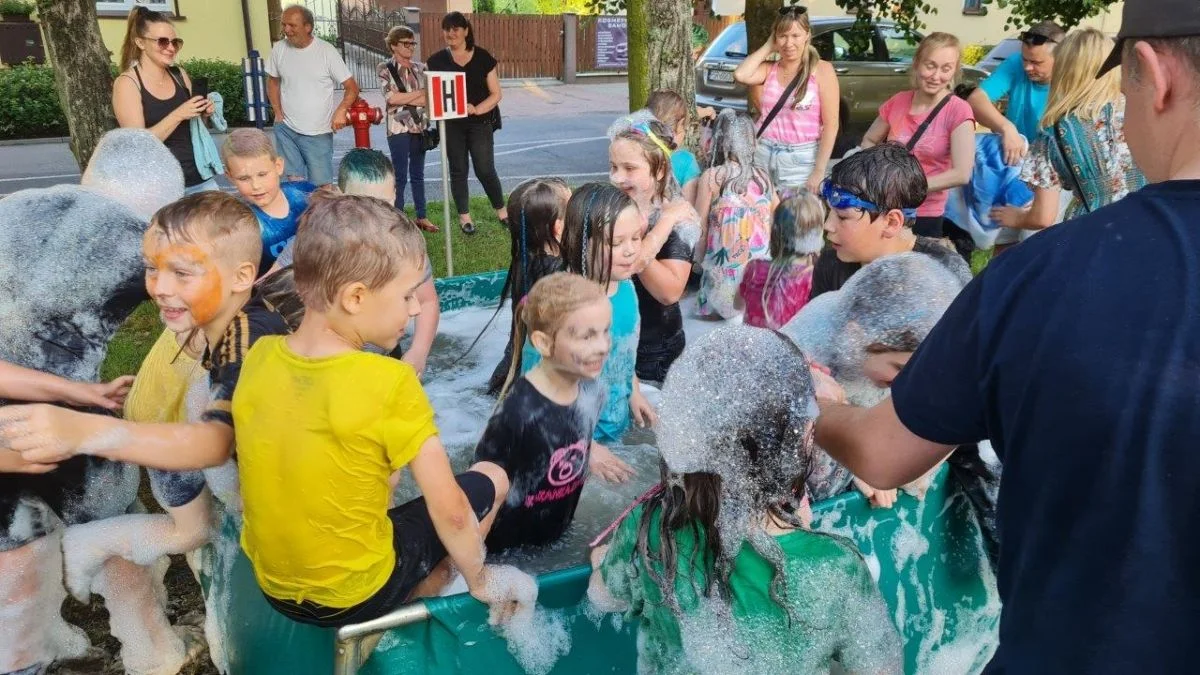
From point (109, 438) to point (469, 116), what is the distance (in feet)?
19.4

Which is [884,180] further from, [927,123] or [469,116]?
[469,116]

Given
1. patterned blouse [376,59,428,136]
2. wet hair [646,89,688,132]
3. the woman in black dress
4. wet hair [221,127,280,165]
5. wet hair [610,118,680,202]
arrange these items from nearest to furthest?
wet hair [221,127,280,165] → wet hair [610,118,680,202] → wet hair [646,89,688,132] → patterned blouse [376,59,428,136] → the woman in black dress

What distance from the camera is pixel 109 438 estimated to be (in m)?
1.97

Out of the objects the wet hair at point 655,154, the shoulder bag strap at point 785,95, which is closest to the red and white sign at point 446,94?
the wet hair at point 655,154

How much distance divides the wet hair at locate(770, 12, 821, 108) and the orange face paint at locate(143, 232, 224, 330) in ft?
12.8

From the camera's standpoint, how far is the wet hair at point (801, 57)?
516 centimetres

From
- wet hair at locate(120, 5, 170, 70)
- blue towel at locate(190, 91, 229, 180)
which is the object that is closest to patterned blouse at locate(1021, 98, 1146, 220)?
blue towel at locate(190, 91, 229, 180)

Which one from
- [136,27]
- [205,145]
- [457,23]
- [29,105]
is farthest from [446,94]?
[29,105]

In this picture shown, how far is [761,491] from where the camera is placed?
173cm

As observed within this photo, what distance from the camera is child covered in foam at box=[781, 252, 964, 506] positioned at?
7.42ft

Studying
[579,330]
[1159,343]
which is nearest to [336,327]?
[579,330]

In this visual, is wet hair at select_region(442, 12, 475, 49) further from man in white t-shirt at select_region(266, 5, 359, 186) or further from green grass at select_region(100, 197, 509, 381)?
green grass at select_region(100, 197, 509, 381)

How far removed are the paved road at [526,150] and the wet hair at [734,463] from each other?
778cm

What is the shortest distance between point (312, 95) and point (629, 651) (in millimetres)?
5537
